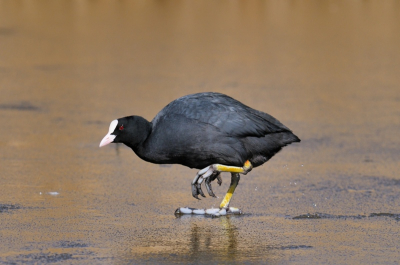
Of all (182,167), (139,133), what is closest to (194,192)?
(139,133)

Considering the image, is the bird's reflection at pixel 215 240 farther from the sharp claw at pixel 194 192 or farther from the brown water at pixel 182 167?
the sharp claw at pixel 194 192

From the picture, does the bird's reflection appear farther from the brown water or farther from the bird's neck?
the bird's neck

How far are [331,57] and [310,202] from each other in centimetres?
819

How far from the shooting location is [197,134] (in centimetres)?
641

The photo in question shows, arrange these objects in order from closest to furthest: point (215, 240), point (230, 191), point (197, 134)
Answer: point (215, 240), point (197, 134), point (230, 191)

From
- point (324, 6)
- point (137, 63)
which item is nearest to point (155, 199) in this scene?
point (137, 63)

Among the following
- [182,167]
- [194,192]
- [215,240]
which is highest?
[182,167]

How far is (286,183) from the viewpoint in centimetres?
740

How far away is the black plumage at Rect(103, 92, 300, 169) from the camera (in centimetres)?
642

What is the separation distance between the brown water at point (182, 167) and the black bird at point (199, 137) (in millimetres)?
353

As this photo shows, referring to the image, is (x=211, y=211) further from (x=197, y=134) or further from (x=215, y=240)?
(x=215, y=240)

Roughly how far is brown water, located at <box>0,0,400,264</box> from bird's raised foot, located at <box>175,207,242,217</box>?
0.14m

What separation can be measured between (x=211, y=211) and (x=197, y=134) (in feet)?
1.92

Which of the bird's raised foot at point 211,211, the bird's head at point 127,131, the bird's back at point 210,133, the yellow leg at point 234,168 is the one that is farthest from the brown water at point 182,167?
the bird's head at point 127,131
